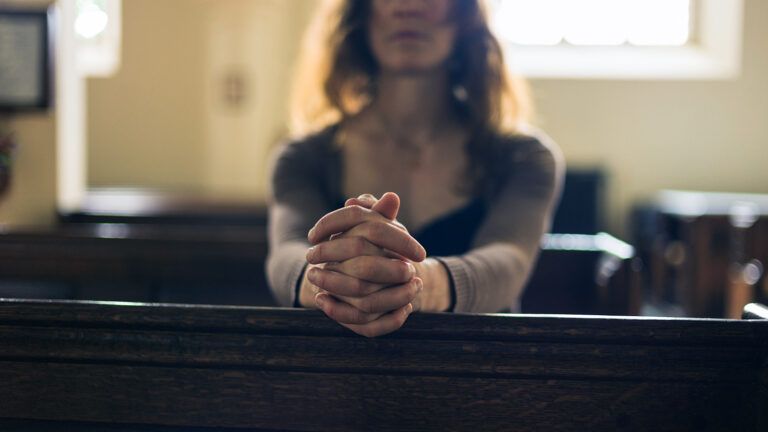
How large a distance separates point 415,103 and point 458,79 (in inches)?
5.1

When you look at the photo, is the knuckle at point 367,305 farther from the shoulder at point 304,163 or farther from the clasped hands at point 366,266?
the shoulder at point 304,163

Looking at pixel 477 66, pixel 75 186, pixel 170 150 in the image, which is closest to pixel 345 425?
pixel 477 66

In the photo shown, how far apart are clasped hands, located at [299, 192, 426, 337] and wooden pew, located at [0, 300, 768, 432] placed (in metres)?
0.02

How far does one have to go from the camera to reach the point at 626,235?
6.82m

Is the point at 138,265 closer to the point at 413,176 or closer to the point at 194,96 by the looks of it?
the point at 413,176

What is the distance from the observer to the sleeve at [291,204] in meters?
1.39

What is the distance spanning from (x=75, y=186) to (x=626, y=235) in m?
4.88

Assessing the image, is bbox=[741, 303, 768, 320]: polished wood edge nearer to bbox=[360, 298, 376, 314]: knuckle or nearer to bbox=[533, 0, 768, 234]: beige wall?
bbox=[360, 298, 376, 314]: knuckle

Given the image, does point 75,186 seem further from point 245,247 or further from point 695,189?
point 695,189

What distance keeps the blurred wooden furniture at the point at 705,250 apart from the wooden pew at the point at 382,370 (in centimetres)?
365

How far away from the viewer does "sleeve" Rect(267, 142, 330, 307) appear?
54.7 inches

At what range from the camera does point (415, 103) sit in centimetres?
179

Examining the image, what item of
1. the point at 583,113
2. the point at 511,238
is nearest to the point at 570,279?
the point at 511,238

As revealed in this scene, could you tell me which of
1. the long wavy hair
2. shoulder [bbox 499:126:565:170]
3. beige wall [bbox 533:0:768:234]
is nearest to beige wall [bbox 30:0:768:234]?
beige wall [bbox 533:0:768:234]
